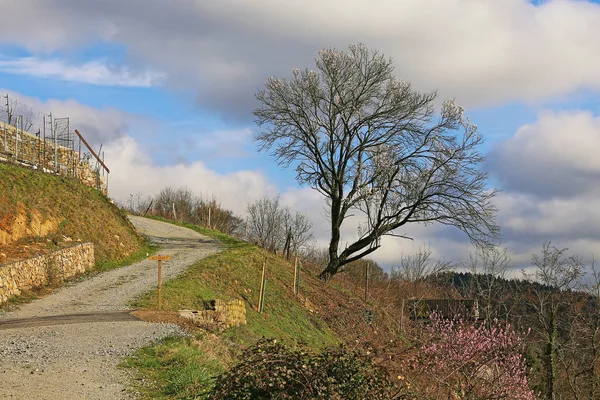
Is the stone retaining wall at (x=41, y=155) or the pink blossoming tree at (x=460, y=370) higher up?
the stone retaining wall at (x=41, y=155)

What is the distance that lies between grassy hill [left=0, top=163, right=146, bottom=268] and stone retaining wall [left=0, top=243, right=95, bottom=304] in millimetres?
407

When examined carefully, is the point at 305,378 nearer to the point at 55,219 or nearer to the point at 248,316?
the point at 248,316

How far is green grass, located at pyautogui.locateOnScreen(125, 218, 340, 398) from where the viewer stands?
1006cm

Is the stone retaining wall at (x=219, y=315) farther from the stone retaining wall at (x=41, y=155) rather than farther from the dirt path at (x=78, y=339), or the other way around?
the stone retaining wall at (x=41, y=155)

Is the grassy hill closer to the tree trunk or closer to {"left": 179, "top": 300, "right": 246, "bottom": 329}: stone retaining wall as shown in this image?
{"left": 179, "top": 300, "right": 246, "bottom": 329}: stone retaining wall

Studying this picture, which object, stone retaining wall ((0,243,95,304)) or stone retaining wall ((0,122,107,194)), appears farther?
stone retaining wall ((0,122,107,194))

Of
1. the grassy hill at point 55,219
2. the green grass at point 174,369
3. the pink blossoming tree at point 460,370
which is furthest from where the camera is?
the grassy hill at point 55,219

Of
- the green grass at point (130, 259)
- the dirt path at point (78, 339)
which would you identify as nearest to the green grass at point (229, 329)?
the dirt path at point (78, 339)

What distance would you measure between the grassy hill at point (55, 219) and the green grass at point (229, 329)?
4.06 meters

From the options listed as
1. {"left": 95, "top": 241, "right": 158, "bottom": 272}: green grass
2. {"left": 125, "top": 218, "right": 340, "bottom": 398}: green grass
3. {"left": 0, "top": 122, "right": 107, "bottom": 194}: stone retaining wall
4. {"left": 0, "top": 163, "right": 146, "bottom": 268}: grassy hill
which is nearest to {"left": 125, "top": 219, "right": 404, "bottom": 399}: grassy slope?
{"left": 125, "top": 218, "right": 340, "bottom": 398}: green grass

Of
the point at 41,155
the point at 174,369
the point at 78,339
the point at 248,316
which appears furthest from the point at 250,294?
the point at 174,369

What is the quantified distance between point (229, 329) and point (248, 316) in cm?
355

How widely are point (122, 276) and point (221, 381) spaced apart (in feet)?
52.6

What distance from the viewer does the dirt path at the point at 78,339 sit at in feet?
30.6
